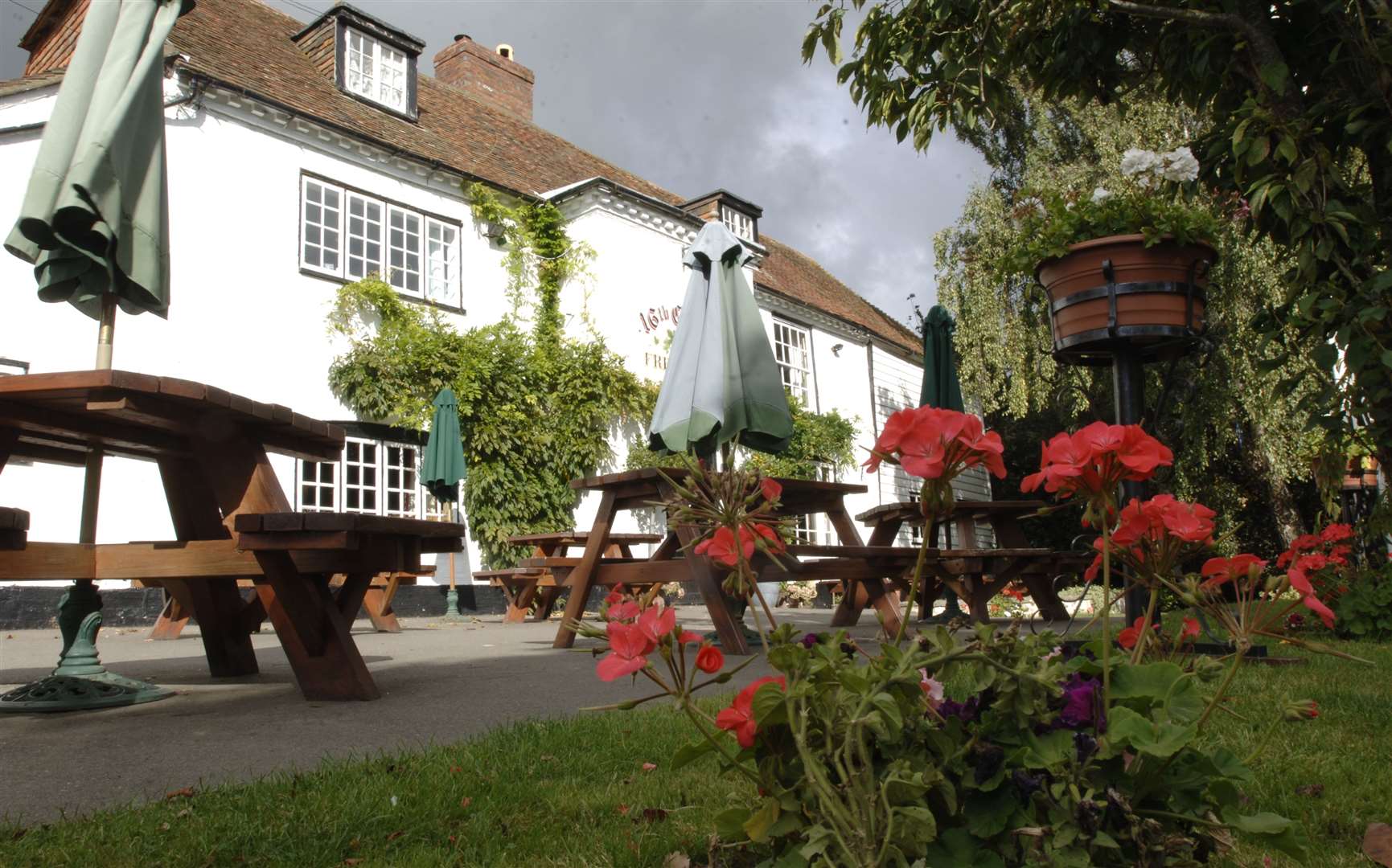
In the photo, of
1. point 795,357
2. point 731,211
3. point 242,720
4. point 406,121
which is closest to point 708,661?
point 242,720

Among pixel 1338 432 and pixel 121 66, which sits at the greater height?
pixel 121 66

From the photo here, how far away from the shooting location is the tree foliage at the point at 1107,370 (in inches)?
452

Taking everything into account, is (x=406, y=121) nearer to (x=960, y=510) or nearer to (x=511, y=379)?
(x=511, y=379)

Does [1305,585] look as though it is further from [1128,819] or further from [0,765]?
[0,765]

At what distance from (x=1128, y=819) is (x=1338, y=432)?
7.22 feet

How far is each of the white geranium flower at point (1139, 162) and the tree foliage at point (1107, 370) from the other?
23.7 ft

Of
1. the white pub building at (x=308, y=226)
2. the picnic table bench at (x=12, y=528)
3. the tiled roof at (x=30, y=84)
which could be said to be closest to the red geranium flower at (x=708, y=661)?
the picnic table bench at (x=12, y=528)

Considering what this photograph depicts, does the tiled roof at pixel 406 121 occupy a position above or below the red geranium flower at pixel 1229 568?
above

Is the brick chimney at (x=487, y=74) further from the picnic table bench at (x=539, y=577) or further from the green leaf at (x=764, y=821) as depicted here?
the green leaf at (x=764, y=821)

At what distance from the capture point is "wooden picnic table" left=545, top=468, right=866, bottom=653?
194 inches

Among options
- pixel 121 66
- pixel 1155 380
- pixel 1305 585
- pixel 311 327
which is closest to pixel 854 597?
pixel 121 66

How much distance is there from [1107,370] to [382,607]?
10.6m

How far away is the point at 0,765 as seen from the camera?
247 cm

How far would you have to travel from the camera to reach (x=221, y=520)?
4.02 meters
